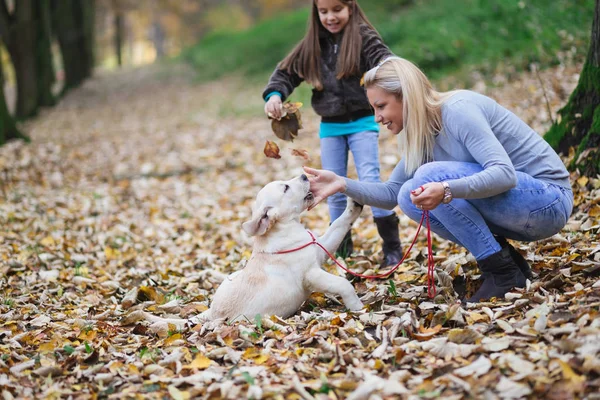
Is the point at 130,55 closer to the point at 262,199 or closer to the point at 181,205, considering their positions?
the point at 181,205

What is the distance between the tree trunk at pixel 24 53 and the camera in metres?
16.3

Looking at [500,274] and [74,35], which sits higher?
[74,35]

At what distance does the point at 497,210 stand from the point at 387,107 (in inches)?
37.7

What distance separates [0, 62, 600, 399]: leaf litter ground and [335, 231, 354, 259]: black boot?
89 mm

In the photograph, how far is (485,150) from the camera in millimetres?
3646

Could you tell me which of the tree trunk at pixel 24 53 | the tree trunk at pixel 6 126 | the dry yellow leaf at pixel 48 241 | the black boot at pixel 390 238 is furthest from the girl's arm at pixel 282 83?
the tree trunk at pixel 24 53

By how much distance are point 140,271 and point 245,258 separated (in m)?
1.01

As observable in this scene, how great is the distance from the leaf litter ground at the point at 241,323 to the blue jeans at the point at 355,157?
0.52 meters

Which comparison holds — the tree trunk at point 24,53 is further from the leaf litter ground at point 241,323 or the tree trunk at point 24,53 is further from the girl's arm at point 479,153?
the girl's arm at point 479,153

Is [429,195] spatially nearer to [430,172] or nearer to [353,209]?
[430,172]

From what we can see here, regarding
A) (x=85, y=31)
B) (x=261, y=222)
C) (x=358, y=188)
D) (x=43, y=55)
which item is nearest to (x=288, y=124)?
(x=358, y=188)

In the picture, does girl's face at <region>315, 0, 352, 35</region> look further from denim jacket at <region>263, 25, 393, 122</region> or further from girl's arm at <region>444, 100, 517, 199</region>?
girl's arm at <region>444, 100, 517, 199</region>

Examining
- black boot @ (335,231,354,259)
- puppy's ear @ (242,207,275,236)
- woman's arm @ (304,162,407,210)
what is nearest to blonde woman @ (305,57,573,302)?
woman's arm @ (304,162,407,210)

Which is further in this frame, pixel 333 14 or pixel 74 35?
pixel 74 35
